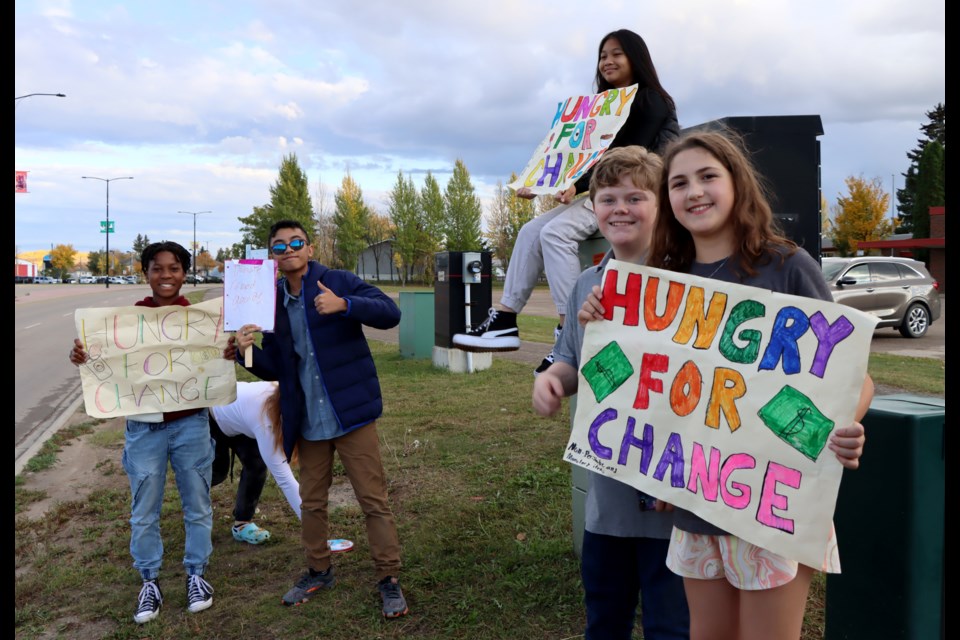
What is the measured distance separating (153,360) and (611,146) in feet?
8.57

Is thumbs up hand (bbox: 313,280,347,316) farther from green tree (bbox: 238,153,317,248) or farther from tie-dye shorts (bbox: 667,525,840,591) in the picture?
green tree (bbox: 238,153,317,248)

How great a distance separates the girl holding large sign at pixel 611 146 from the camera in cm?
333

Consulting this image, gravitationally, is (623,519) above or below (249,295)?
below

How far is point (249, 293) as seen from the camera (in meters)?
3.48

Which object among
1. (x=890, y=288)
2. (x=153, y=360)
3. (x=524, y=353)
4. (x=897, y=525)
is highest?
(x=890, y=288)

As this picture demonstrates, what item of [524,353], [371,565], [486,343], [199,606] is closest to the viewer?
[199,606]

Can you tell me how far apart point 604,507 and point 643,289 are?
2.35ft

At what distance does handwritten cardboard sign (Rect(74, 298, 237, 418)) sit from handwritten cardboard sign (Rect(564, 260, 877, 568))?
7.80 ft

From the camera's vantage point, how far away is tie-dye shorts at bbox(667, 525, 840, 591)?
1.79 meters

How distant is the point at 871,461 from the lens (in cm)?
237

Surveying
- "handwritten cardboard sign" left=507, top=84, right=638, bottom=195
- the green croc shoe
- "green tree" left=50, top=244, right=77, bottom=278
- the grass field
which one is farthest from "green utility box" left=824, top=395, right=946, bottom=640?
"green tree" left=50, top=244, right=77, bottom=278

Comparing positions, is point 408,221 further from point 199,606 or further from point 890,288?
point 199,606

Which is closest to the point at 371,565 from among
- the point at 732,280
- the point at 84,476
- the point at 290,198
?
the point at 732,280

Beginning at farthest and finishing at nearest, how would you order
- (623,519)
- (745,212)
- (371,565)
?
(371,565) → (623,519) → (745,212)
